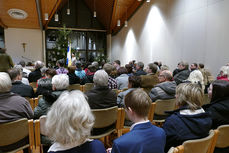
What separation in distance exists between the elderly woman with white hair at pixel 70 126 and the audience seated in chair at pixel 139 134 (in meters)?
0.21

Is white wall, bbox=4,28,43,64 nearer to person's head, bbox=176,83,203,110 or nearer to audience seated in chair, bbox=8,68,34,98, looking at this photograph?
audience seated in chair, bbox=8,68,34,98

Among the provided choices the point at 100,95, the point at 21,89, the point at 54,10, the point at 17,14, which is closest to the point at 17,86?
the point at 21,89

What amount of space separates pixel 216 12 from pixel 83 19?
34.6ft

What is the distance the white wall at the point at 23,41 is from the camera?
1231cm

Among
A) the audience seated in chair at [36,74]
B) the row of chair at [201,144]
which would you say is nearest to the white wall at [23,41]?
the audience seated in chair at [36,74]

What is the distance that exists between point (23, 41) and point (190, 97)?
44.8 ft

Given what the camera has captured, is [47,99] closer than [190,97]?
No

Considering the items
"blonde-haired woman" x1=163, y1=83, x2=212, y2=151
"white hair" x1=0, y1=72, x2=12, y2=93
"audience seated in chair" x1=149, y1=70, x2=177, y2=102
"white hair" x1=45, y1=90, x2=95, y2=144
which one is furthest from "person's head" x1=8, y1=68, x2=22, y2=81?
"blonde-haired woman" x1=163, y1=83, x2=212, y2=151

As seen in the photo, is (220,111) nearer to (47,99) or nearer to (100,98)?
(100,98)

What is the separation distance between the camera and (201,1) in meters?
6.39

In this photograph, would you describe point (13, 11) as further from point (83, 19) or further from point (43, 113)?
point (43, 113)

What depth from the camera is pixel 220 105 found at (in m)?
1.88

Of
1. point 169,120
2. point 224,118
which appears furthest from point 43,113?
point 224,118

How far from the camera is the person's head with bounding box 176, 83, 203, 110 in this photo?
1604 mm
